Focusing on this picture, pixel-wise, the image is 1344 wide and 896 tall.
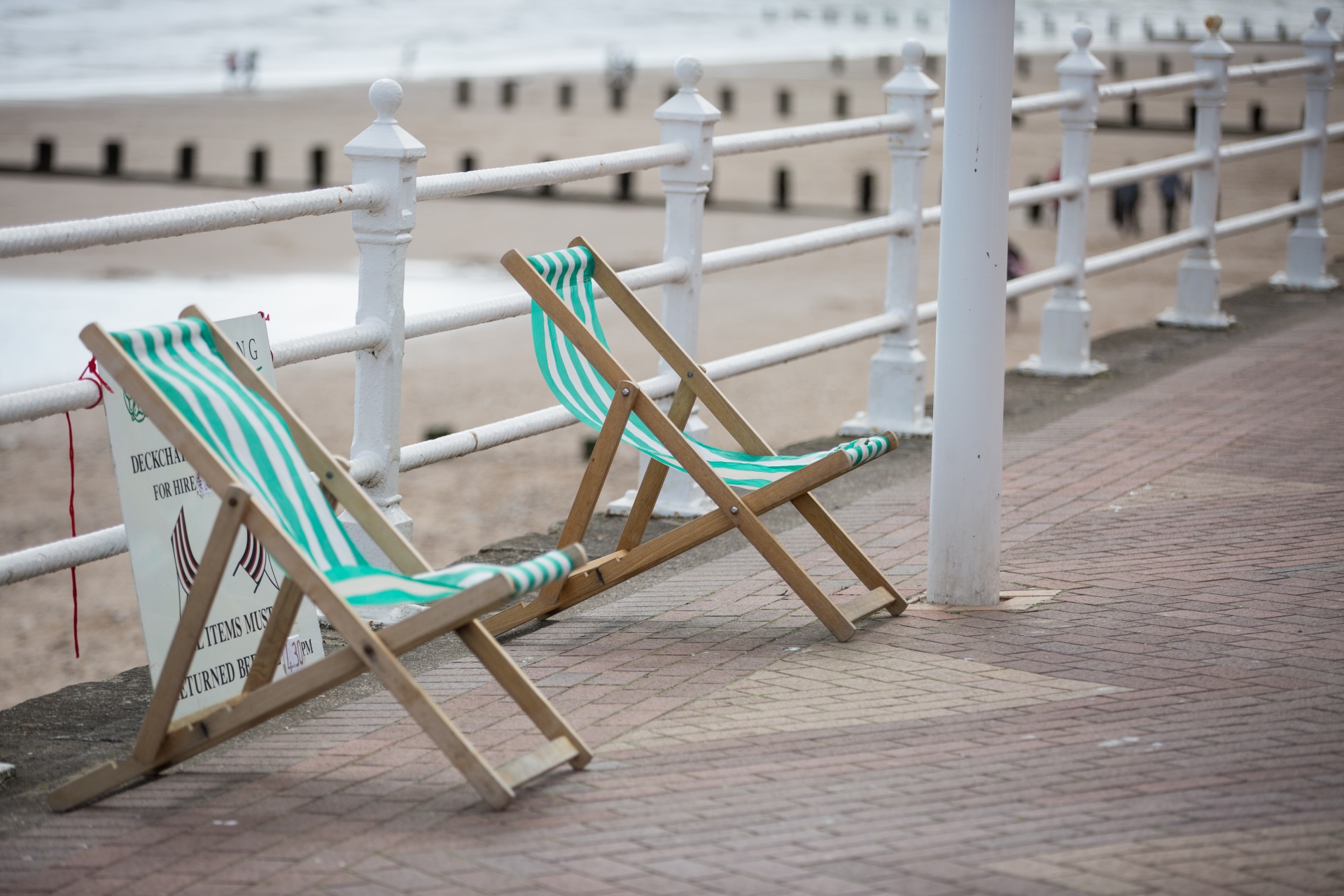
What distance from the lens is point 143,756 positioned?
12.0 feet

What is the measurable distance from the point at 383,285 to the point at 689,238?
1.62 m

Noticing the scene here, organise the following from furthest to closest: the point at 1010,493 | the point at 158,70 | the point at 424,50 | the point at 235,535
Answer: the point at 424,50, the point at 158,70, the point at 1010,493, the point at 235,535

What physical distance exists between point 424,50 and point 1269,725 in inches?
2461

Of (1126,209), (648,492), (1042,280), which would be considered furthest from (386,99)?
(1126,209)

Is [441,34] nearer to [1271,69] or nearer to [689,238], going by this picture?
[1271,69]

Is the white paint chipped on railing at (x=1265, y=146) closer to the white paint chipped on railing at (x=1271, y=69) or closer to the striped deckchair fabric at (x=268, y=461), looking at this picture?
the white paint chipped on railing at (x=1271, y=69)

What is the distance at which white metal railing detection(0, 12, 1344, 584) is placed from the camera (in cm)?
440

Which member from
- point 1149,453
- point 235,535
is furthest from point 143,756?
point 1149,453

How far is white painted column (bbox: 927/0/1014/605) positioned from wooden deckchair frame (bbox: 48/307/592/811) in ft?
5.27

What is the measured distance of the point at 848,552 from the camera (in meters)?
4.91

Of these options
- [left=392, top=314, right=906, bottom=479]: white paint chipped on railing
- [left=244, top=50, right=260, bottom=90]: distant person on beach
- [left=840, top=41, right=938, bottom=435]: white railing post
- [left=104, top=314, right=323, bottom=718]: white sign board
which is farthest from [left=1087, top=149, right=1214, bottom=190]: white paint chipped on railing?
[left=244, top=50, right=260, bottom=90]: distant person on beach

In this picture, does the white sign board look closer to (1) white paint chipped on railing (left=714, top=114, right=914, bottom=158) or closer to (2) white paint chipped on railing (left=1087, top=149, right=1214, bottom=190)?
(1) white paint chipped on railing (left=714, top=114, right=914, bottom=158)

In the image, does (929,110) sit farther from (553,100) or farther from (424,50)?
(424,50)

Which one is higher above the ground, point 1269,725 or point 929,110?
point 929,110
